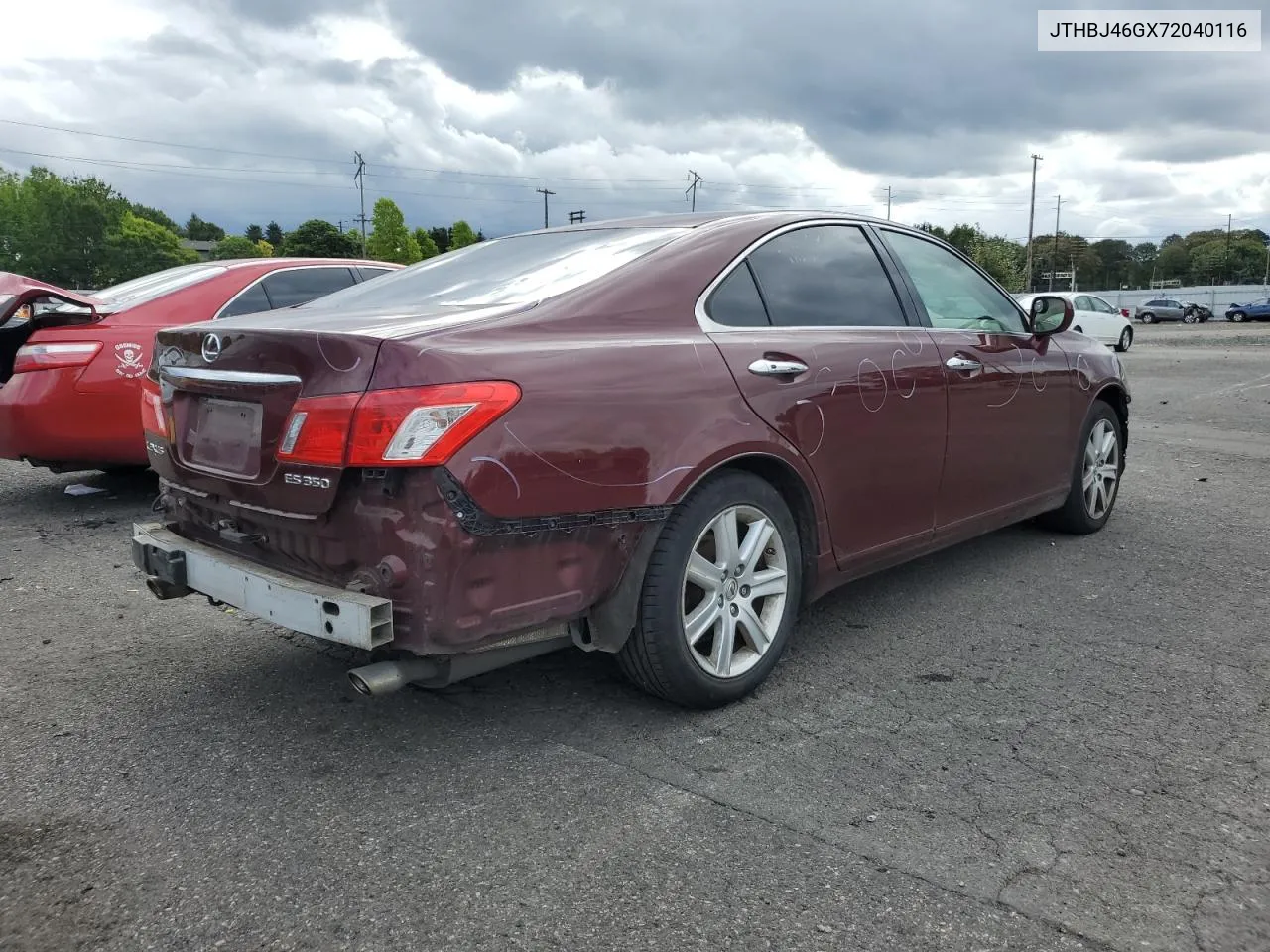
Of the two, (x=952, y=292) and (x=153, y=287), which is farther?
(x=153, y=287)

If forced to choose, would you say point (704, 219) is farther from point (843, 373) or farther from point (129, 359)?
point (129, 359)

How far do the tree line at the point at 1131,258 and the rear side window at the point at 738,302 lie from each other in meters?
98.3

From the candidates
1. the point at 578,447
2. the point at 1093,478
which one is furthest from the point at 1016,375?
the point at 578,447

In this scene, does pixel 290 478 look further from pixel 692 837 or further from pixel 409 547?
pixel 692 837

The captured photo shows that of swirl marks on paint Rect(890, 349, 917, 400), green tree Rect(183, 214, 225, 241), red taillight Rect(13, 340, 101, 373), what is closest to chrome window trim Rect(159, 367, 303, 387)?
swirl marks on paint Rect(890, 349, 917, 400)

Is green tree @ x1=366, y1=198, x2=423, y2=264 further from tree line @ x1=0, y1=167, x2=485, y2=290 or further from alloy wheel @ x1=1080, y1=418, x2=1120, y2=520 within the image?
alloy wheel @ x1=1080, y1=418, x2=1120, y2=520

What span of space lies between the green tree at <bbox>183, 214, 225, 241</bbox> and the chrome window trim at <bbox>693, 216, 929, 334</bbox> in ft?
567

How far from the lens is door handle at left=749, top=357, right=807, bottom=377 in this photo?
3.12 meters

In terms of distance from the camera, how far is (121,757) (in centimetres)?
286

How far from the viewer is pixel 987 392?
421 centimetres

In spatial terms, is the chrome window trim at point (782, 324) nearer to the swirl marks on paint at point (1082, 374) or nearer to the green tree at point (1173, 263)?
the swirl marks on paint at point (1082, 374)

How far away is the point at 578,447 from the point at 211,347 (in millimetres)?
1144

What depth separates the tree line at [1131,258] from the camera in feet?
343

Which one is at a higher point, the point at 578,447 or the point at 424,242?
the point at 424,242
